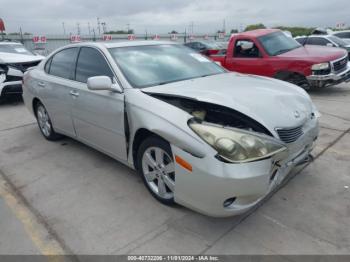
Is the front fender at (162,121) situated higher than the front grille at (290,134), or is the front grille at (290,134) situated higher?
the front fender at (162,121)

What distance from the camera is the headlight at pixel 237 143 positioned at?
91.7 inches

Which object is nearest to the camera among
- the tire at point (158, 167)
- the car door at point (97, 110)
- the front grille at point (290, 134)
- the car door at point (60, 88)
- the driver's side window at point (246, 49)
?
the front grille at point (290, 134)

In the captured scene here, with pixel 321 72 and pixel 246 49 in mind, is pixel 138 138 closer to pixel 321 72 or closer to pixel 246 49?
Answer: pixel 321 72

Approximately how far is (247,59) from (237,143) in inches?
254

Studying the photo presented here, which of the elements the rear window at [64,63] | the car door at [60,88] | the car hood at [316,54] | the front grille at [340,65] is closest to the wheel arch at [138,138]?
the car door at [60,88]

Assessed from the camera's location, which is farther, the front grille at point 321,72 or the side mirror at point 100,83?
the front grille at point 321,72

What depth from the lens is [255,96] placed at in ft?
9.46

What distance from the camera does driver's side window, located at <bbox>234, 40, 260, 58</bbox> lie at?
8.21m

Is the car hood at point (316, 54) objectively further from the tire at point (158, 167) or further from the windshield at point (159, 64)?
the tire at point (158, 167)

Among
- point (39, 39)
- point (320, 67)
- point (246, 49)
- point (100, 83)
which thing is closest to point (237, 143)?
point (100, 83)

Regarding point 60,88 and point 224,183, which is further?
point 60,88

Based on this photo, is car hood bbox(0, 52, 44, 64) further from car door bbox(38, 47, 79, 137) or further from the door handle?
the door handle

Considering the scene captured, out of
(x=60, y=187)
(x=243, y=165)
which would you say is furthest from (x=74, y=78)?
(x=243, y=165)

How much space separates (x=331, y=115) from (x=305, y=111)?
3.47m
